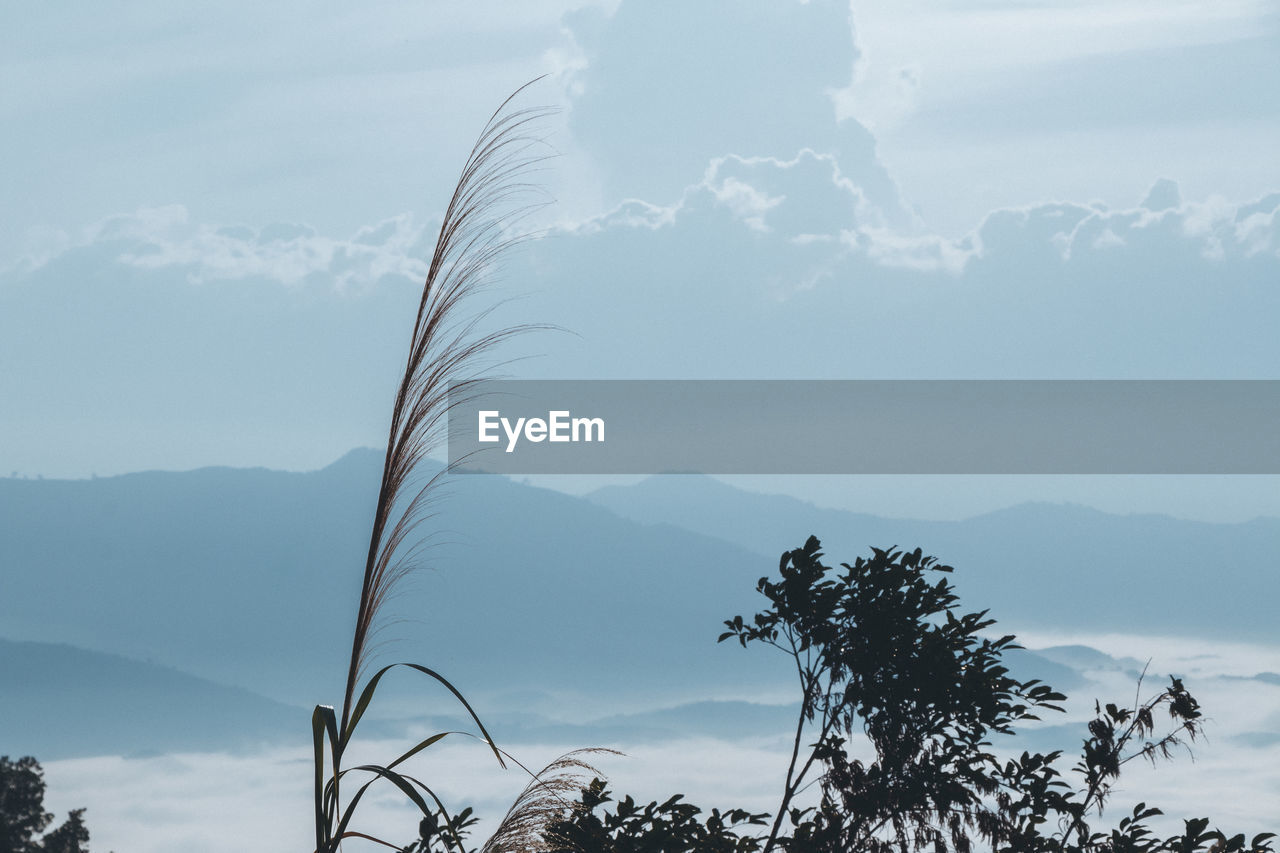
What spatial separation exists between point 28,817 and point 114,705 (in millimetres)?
110866

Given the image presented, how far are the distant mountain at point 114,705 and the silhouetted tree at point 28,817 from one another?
87.5 meters

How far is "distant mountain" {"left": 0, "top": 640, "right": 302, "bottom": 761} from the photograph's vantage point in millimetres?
96250

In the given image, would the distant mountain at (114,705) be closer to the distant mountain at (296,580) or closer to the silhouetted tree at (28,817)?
the distant mountain at (296,580)

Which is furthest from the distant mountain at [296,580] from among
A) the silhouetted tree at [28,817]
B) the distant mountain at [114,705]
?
the silhouetted tree at [28,817]

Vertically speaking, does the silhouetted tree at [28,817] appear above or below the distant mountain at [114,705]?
below

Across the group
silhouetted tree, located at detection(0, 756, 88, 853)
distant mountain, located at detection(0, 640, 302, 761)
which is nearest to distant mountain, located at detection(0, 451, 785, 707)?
distant mountain, located at detection(0, 640, 302, 761)

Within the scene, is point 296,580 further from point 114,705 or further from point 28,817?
point 28,817

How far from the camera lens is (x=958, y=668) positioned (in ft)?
12.1

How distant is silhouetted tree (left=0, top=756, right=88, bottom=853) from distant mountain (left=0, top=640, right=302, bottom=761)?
87533mm

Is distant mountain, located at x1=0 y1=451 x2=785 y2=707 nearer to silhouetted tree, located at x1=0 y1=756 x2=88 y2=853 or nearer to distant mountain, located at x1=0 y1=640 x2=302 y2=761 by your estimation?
distant mountain, located at x1=0 y1=640 x2=302 y2=761

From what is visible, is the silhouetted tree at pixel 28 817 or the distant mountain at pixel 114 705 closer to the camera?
the silhouetted tree at pixel 28 817

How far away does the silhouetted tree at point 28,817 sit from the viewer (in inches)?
334

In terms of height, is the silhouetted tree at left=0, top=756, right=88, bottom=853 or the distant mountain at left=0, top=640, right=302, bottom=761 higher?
the distant mountain at left=0, top=640, right=302, bottom=761

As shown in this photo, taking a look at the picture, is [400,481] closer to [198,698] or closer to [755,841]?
[755,841]
